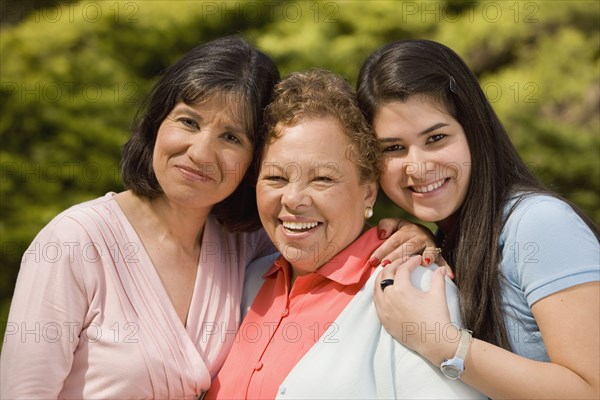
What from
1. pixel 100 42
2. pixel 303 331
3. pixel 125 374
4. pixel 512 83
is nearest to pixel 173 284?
pixel 125 374

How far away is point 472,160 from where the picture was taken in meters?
2.58

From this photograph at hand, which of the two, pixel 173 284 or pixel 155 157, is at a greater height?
pixel 155 157

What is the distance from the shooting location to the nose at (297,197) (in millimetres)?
2537

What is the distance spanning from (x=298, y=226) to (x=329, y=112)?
0.43m

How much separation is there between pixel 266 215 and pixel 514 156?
95 cm

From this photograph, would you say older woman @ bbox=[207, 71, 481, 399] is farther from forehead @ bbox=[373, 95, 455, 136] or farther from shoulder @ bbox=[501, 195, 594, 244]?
shoulder @ bbox=[501, 195, 594, 244]

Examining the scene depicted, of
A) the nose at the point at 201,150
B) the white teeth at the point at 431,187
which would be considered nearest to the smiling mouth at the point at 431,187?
the white teeth at the point at 431,187

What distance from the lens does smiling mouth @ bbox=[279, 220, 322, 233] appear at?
2.60 metres

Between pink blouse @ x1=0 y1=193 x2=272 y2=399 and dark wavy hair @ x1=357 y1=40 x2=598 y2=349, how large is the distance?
1.00 meters

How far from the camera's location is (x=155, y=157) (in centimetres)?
279

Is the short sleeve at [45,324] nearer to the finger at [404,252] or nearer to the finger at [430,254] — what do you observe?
the finger at [404,252]

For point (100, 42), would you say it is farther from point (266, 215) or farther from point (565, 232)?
point (565, 232)

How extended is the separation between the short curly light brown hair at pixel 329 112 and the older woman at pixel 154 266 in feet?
0.35

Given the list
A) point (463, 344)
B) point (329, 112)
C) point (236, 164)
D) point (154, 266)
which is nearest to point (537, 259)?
point (463, 344)
